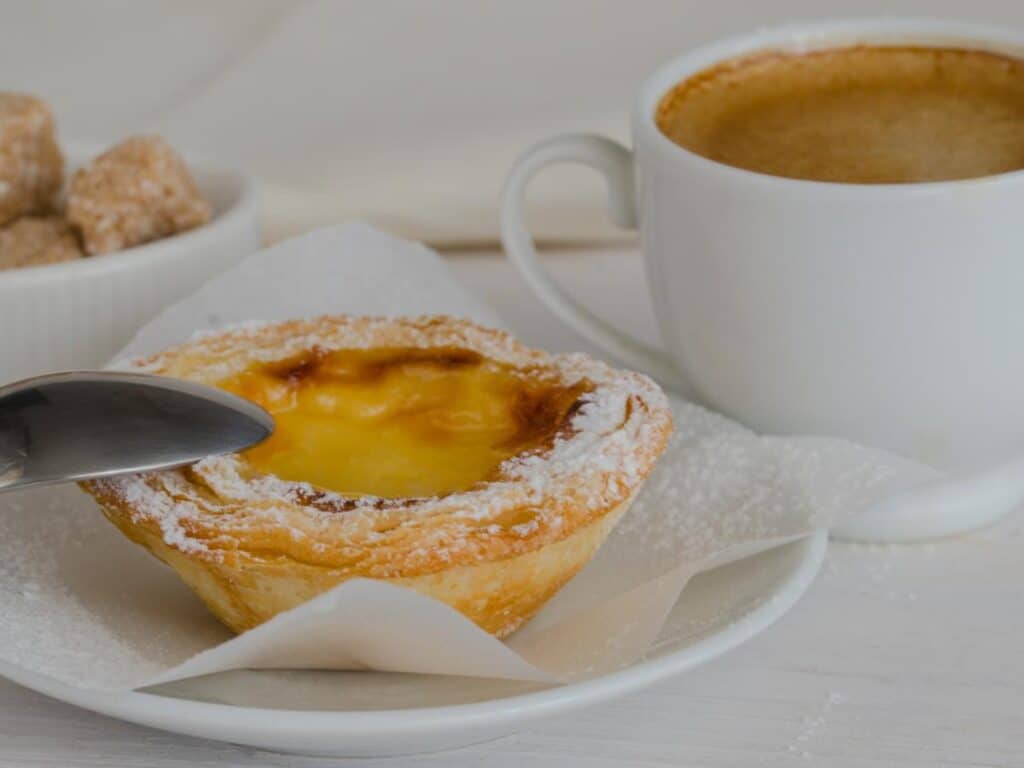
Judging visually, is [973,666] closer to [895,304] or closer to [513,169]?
[895,304]

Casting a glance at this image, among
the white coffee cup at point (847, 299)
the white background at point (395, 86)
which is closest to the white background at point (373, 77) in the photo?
the white background at point (395, 86)

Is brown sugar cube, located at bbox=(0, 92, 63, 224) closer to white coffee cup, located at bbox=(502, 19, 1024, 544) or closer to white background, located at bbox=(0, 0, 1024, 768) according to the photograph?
white background, located at bbox=(0, 0, 1024, 768)

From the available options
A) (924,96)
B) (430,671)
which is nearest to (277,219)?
(924,96)

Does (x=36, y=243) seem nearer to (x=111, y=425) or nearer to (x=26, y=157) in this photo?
(x=26, y=157)

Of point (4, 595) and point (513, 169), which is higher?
point (513, 169)

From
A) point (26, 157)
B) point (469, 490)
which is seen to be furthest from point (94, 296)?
point (469, 490)
